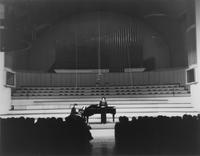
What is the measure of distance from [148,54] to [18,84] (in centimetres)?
585

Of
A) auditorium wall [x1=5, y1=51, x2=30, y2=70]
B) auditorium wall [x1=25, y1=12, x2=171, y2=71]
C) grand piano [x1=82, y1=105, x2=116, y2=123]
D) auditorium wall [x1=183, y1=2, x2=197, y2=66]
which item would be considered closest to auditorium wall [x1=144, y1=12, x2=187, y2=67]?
auditorium wall [x1=25, y1=12, x2=171, y2=71]

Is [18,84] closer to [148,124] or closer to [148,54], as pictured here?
[148,54]

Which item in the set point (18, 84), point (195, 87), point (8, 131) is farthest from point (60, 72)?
point (8, 131)

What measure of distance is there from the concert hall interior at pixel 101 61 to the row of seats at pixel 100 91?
0.04 m

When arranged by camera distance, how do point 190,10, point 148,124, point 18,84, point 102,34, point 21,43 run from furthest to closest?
point 102,34 < point 18,84 < point 190,10 < point 21,43 < point 148,124

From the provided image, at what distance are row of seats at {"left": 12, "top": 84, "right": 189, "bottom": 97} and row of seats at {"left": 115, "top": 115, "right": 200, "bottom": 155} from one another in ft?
22.6

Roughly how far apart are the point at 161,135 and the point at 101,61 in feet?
30.8

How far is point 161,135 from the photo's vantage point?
4.21 metres

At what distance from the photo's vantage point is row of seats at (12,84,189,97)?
448 inches

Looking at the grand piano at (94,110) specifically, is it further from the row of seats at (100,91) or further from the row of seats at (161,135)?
the row of seats at (100,91)

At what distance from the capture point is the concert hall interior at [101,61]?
902 centimetres

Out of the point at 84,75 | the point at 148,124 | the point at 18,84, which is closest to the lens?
the point at 148,124

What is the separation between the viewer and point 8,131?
4.42 meters

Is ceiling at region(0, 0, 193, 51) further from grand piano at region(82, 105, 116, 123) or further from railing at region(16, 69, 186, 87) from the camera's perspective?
grand piano at region(82, 105, 116, 123)
